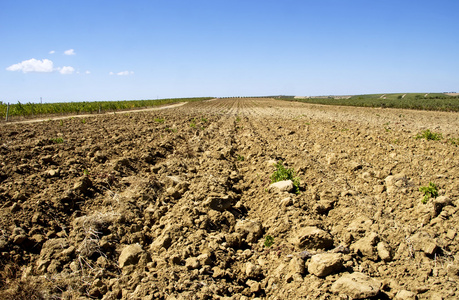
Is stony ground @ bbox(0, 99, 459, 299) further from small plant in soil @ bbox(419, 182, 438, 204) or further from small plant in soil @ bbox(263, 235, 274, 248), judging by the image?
small plant in soil @ bbox(419, 182, 438, 204)

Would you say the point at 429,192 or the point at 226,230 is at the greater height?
the point at 429,192

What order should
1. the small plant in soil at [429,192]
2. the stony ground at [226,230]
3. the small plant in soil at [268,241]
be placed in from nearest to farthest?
the stony ground at [226,230], the small plant in soil at [268,241], the small plant in soil at [429,192]

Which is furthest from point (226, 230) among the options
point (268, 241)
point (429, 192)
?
point (429, 192)

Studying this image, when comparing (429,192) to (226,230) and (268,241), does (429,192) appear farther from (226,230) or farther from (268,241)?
(226,230)

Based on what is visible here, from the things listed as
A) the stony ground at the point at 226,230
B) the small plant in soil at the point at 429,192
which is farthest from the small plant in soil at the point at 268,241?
the small plant in soil at the point at 429,192

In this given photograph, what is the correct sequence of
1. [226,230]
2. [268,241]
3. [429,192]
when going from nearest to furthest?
[268,241] → [226,230] → [429,192]

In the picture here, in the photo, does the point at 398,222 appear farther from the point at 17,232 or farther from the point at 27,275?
the point at 17,232

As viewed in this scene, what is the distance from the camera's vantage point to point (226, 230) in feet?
14.1

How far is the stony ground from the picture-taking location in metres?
3.04

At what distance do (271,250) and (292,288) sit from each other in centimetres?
80

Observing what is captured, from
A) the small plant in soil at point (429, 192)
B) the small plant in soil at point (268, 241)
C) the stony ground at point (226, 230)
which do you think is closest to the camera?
the stony ground at point (226, 230)

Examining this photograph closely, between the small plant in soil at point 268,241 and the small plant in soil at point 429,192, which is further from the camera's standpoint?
the small plant in soil at point 429,192

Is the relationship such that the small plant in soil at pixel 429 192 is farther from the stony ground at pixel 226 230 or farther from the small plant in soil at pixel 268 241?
the small plant in soil at pixel 268 241

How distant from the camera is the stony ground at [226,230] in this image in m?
3.04
